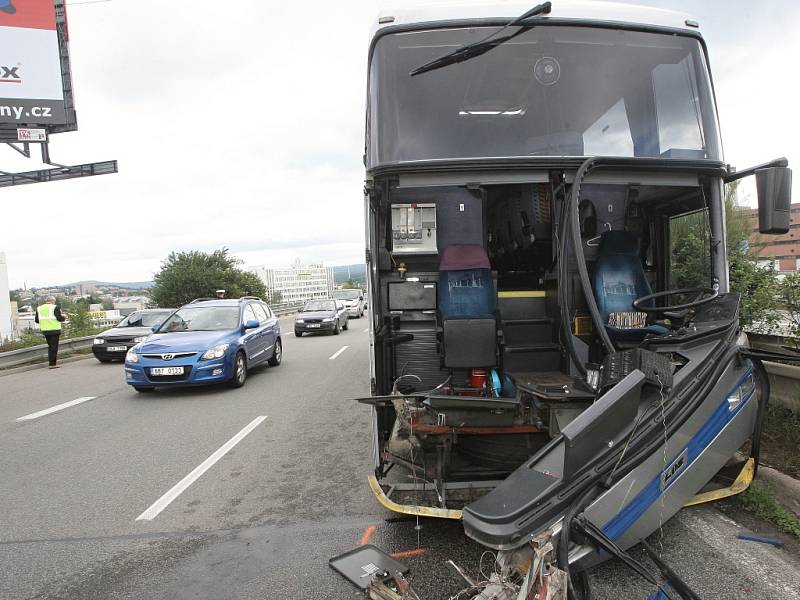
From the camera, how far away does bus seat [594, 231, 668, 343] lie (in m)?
4.32

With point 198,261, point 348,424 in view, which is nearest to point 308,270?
point 198,261

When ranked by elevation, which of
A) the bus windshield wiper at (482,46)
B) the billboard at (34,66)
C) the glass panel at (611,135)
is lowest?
the glass panel at (611,135)

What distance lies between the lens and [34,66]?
17.7 meters

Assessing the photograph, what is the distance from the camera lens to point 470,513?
2680 mm

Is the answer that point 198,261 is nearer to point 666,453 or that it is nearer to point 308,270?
point 666,453

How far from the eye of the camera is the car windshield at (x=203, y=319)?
33.3 feet

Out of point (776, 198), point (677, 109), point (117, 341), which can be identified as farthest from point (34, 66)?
point (776, 198)

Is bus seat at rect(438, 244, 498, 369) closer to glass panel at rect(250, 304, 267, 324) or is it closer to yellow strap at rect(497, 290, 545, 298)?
yellow strap at rect(497, 290, 545, 298)

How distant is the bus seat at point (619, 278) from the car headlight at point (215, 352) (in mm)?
6875

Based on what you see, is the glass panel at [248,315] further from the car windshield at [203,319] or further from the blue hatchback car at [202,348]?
the car windshield at [203,319]

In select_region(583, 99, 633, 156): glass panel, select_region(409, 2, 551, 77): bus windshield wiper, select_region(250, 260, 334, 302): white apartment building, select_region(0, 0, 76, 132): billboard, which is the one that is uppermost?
select_region(0, 0, 76, 132): billboard

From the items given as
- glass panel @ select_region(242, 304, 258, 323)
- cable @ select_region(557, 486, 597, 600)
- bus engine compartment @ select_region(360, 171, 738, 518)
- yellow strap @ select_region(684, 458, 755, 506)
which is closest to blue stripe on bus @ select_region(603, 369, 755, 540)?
cable @ select_region(557, 486, 597, 600)

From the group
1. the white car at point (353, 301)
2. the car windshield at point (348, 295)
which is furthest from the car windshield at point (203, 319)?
the car windshield at point (348, 295)

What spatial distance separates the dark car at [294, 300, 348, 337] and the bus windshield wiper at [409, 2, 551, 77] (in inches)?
665
